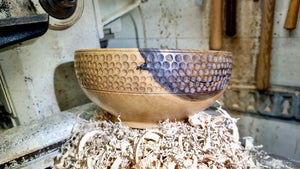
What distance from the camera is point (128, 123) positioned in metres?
0.42

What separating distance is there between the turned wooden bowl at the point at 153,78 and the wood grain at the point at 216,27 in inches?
22.2

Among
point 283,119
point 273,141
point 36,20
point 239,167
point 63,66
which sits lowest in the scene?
point 273,141

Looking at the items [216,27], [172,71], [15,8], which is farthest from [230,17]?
[15,8]

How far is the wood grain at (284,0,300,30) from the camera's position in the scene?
0.73m

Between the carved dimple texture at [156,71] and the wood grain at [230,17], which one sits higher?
the wood grain at [230,17]

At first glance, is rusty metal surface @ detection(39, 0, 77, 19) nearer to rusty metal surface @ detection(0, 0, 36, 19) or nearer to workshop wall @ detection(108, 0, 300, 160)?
rusty metal surface @ detection(0, 0, 36, 19)

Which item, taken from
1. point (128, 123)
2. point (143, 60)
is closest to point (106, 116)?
point (128, 123)

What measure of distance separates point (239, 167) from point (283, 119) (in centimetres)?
70

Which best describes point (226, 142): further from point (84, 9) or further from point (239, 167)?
point (84, 9)

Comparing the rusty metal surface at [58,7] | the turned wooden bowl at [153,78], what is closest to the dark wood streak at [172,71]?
the turned wooden bowl at [153,78]

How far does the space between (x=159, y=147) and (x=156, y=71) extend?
0.14 metres

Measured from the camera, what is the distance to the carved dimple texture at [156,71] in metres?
0.33

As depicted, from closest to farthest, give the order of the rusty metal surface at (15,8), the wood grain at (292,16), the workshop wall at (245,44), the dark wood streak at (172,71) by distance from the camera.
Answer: the dark wood streak at (172,71) → the rusty metal surface at (15,8) → the wood grain at (292,16) → the workshop wall at (245,44)

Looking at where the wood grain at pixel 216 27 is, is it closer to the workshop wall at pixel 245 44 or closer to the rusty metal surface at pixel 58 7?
the workshop wall at pixel 245 44
